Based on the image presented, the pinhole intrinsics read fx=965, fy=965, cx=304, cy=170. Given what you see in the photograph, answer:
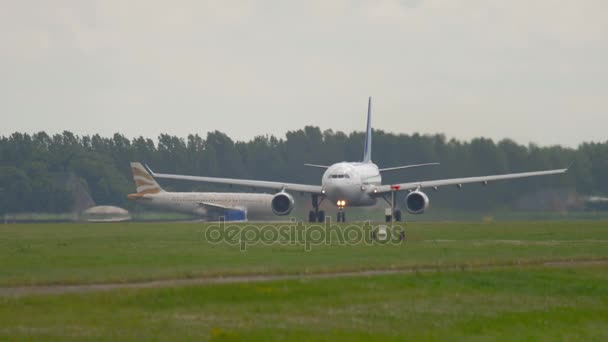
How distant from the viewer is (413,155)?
201 ft

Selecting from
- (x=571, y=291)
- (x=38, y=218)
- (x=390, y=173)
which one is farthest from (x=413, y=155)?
(x=571, y=291)

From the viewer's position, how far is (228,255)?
24.3 meters

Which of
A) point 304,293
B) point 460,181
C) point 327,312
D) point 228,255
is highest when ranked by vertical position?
point 460,181

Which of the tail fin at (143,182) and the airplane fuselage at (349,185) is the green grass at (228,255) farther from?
the tail fin at (143,182)

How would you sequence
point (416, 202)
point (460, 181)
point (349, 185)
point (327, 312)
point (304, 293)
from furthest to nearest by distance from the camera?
point (460, 181)
point (416, 202)
point (349, 185)
point (304, 293)
point (327, 312)

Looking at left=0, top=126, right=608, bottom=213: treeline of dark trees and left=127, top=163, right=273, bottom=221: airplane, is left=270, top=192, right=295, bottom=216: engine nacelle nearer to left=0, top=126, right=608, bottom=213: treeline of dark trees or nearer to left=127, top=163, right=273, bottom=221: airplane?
left=0, top=126, right=608, bottom=213: treeline of dark trees

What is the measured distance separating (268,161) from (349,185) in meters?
27.1

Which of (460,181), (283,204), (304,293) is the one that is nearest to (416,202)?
(460,181)

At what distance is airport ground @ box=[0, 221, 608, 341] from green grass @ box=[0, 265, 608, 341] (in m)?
0.02

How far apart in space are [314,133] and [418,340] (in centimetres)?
6223

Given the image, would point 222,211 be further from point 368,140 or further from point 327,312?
point 327,312

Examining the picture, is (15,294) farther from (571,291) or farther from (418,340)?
(571,291)

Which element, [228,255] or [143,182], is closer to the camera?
[228,255]

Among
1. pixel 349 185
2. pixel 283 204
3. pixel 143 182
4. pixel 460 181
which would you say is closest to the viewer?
pixel 349 185
